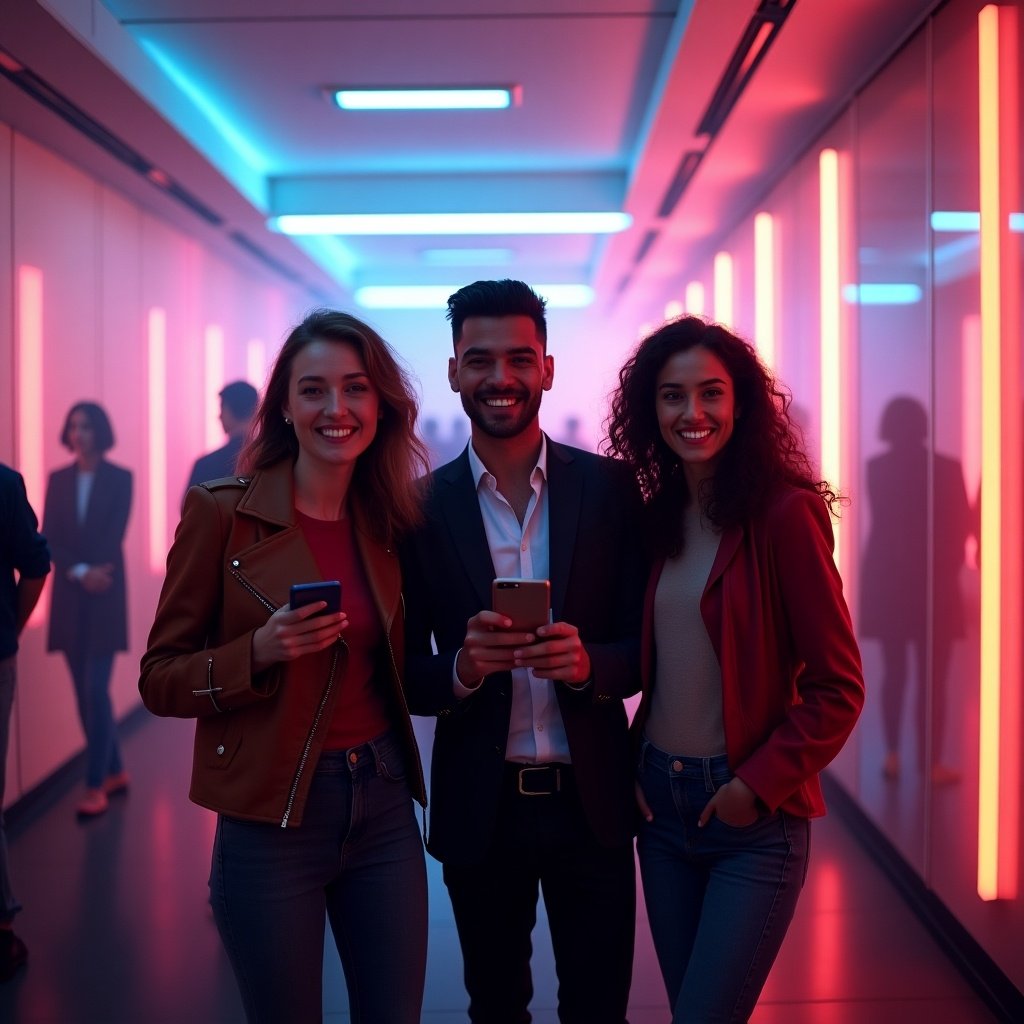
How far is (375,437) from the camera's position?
233 cm

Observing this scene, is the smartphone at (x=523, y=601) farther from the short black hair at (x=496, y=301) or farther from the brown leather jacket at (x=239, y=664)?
the short black hair at (x=496, y=301)

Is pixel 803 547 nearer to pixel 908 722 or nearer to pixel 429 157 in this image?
pixel 908 722

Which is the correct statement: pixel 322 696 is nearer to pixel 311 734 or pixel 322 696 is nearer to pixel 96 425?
pixel 311 734

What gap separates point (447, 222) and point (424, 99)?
211cm

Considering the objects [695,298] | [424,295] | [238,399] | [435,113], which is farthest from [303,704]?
[424,295]

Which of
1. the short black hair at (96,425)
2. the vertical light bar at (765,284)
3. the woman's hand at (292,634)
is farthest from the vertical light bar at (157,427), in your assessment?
the woman's hand at (292,634)

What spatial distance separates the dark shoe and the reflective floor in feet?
0.14

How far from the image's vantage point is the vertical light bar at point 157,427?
25.0ft

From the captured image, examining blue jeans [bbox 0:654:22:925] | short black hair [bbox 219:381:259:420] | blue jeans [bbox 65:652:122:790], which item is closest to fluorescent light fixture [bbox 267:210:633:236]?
short black hair [bbox 219:381:259:420]

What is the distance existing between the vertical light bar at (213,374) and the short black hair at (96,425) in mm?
3206

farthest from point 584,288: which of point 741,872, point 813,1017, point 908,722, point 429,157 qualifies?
point 741,872

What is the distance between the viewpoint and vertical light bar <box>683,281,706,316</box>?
974 centimetres

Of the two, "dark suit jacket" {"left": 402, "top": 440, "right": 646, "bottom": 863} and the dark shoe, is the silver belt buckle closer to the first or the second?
"dark suit jacket" {"left": 402, "top": 440, "right": 646, "bottom": 863}

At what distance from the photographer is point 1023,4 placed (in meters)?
3.08
